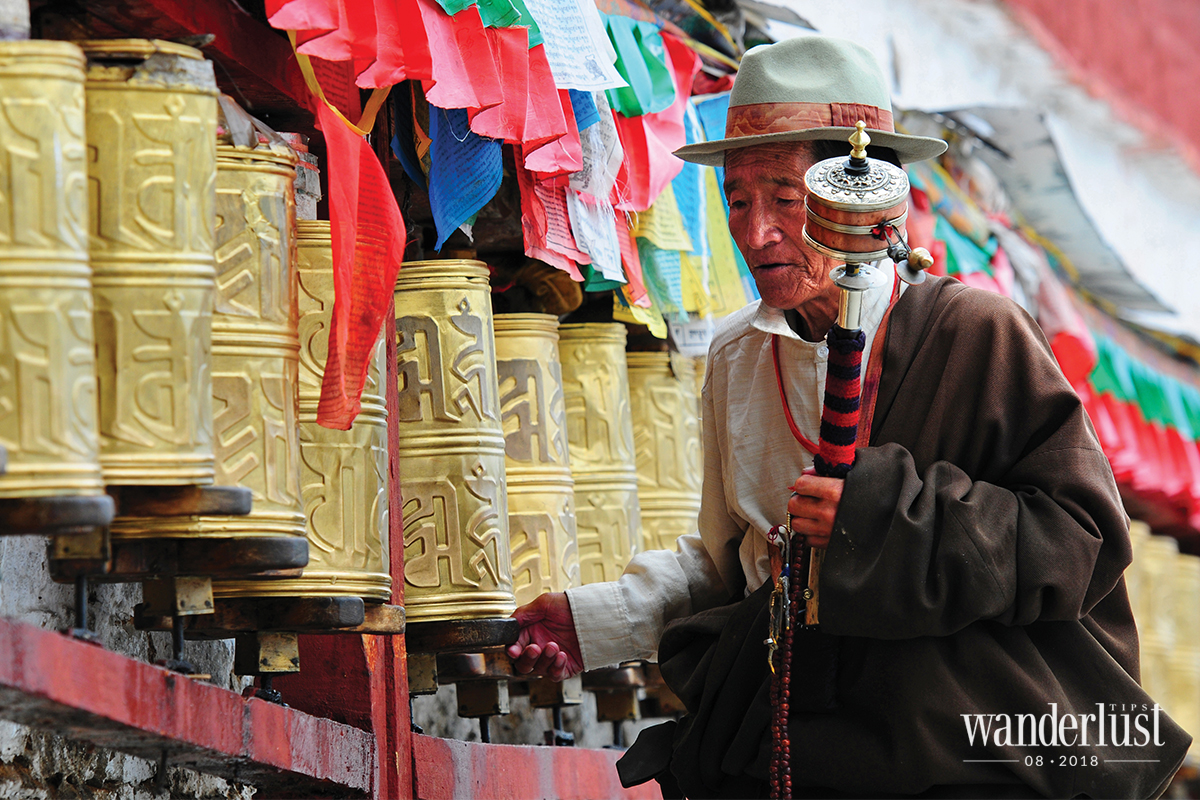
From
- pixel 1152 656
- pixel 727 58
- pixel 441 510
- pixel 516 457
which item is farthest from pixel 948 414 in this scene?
pixel 1152 656

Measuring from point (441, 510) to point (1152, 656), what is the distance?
4761mm

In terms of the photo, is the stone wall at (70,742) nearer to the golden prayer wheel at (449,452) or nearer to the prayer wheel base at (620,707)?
the golden prayer wheel at (449,452)

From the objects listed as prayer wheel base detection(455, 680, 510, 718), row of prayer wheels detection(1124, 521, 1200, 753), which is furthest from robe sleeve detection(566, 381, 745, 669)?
row of prayer wheels detection(1124, 521, 1200, 753)

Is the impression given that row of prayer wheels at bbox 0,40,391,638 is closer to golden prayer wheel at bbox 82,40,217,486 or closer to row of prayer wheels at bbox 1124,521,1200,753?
golden prayer wheel at bbox 82,40,217,486

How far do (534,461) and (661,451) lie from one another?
0.65 meters

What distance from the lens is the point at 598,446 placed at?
3.30m

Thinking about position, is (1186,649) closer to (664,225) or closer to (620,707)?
(620,707)

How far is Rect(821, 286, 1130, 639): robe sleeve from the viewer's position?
1891 mm

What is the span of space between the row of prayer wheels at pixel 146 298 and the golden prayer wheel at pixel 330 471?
2cm

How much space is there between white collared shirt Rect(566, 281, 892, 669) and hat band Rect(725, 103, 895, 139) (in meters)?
0.24

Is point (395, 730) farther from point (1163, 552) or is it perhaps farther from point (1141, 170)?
point (1141, 170)

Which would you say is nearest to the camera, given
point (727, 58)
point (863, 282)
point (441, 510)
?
point (863, 282)

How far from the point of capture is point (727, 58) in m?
3.68

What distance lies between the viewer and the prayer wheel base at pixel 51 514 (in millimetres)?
1456
